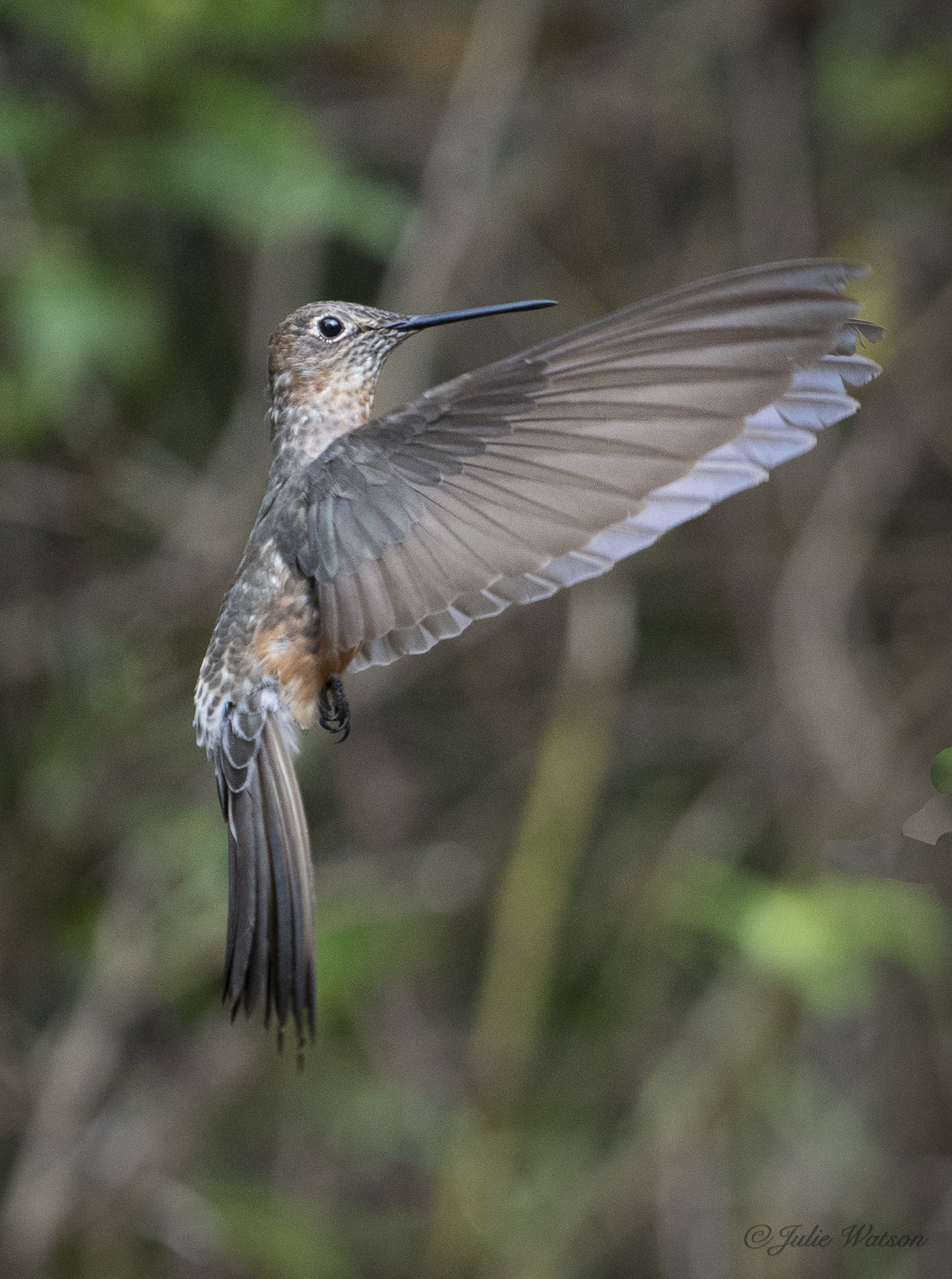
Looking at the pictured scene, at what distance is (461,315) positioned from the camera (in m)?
0.86

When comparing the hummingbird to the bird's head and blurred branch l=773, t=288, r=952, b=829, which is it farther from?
blurred branch l=773, t=288, r=952, b=829

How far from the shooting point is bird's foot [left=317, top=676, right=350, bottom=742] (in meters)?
1.03

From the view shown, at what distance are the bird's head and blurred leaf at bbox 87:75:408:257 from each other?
2.88 ft

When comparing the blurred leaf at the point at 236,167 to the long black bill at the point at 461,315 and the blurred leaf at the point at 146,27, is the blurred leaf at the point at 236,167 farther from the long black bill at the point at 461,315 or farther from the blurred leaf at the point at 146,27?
the long black bill at the point at 461,315

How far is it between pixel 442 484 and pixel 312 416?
0.12 meters

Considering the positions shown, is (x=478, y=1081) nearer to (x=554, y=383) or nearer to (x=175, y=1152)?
(x=175, y=1152)

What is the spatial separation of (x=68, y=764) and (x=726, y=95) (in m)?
2.25

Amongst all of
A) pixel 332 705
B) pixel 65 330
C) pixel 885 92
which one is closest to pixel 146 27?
pixel 65 330

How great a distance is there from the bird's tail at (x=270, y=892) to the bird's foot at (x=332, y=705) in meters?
0.05

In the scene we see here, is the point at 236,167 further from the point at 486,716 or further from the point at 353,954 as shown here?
the point at 486,716

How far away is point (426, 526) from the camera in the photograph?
1.03 m

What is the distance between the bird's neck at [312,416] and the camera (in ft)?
3.42

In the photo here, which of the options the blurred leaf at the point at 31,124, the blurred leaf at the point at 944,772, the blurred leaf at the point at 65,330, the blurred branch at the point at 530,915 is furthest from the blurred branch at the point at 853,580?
the blurred leaf at the point at 944,772

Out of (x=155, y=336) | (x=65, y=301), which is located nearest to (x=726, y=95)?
(x=155, y=336)
